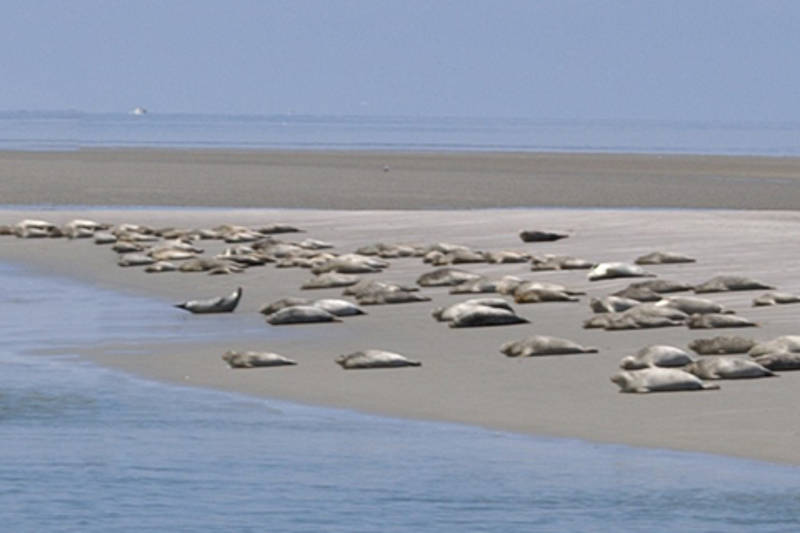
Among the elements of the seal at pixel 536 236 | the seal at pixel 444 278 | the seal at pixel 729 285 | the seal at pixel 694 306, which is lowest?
the seal at pixel 694 306

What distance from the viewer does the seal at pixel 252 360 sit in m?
13.3

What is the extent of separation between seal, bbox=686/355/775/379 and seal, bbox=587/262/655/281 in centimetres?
699

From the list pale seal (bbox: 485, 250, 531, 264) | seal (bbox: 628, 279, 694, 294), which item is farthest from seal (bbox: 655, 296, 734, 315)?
pale seal (bbox: 485, 250, 531, 264)

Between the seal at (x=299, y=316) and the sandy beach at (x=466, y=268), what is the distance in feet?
0.66

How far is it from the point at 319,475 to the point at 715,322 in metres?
6.33

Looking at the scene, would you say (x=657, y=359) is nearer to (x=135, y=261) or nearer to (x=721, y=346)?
(x=721, y=346)

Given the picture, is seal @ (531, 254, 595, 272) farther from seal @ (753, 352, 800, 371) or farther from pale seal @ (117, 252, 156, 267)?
seal @ (753, 352, 800, 371)

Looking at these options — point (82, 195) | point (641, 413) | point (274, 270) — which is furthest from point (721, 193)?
point (641, 413)

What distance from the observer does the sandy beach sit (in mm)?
11312

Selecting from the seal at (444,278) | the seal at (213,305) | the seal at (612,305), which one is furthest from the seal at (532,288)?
the seal at (213,305)

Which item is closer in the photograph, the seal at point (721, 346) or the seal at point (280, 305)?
the seal at point (721, 346)

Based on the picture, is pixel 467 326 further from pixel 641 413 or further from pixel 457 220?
pixel 457 220

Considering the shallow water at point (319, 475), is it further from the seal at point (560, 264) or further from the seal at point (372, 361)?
the seal at point (560, 264)

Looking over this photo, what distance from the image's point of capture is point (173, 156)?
7125cm
